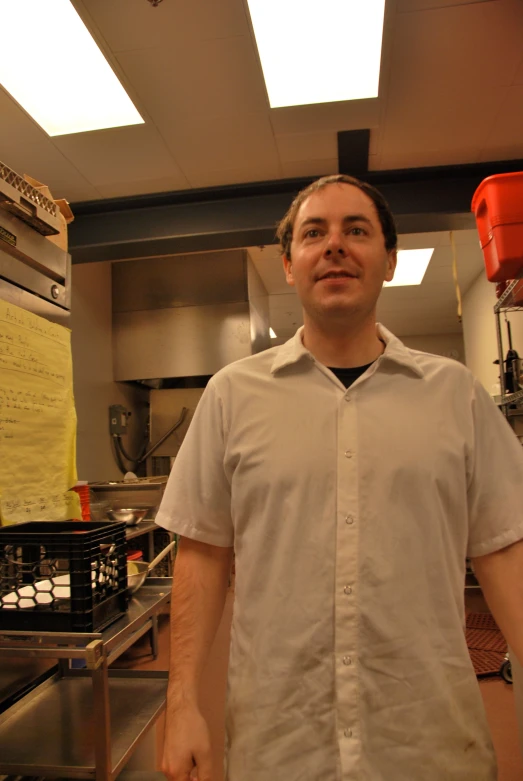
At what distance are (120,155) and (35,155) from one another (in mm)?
457

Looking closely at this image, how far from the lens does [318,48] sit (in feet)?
7.04

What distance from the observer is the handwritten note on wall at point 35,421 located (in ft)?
4.24

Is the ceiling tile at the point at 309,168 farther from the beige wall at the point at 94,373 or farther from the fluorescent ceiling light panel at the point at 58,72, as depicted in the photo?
the beige wall at the point at 94,373

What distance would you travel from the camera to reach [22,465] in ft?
4.38

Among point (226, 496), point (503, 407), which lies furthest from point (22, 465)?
point (503, 407)

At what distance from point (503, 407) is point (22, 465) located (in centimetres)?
271

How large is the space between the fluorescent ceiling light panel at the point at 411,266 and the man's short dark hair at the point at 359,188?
3.17 meters

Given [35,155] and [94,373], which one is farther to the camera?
[94,373]

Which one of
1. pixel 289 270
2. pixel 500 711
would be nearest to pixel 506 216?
pixel 289 270

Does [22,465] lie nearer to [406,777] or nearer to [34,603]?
[34,603]

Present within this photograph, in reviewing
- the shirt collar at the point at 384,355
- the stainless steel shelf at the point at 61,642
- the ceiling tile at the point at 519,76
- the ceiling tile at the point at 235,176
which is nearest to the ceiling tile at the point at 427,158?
the ceiling tile at the point at 519,76

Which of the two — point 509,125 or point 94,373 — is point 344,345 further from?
point 94,373

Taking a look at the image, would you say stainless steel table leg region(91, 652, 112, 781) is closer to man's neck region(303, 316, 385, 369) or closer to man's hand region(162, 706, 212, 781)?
man's hand region(162, 706, 212, 781)

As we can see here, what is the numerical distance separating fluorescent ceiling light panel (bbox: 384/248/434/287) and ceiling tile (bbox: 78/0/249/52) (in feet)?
8.57
